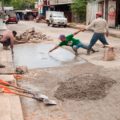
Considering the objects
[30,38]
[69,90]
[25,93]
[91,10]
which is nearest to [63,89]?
[69,90]

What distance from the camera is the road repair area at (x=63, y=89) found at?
729cm

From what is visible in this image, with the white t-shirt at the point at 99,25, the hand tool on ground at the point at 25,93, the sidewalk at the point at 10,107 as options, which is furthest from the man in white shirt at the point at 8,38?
the sidewalk at the point at 10,107

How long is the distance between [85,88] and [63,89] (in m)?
0.53

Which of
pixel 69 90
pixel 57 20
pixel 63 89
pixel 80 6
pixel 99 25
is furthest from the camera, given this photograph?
pixel 80 6

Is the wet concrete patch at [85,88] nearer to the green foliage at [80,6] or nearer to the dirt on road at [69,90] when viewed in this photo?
the dirt on road at [69,90]

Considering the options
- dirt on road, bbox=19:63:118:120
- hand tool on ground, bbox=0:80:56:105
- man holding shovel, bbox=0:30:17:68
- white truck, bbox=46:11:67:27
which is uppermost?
man holding shovel, bbox=0:30:17:68

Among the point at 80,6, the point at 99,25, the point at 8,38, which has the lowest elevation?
the point at 8,38

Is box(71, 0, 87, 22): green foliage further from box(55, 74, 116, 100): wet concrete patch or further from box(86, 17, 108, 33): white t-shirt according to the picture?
box(55, 74, 116, 100): wet concrete patch

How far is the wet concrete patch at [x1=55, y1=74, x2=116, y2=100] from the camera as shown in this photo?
8523 millimetres

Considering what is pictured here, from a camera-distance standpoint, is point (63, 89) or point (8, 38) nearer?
point (63, 89)

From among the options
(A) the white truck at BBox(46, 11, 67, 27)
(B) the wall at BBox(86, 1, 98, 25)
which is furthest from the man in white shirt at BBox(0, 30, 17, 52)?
(A) the white truck at BBox(46, 11, 67, 27)

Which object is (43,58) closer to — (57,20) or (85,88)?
(85,88)

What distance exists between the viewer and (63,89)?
9.24m

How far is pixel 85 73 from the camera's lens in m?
11.3
